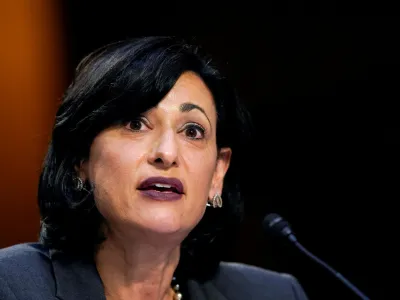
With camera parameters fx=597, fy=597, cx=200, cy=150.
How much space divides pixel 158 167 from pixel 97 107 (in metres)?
0.21

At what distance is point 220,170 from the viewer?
5.27 feet

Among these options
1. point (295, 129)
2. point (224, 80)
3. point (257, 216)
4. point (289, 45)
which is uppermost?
point (289, 45)

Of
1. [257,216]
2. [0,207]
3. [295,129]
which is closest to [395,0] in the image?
[295,129]

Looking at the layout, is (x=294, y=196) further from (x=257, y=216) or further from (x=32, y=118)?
(x=32, y=118)

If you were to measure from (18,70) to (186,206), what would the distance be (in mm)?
837

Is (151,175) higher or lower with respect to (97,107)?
lower

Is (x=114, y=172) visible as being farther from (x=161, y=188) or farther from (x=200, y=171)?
(x=200, y=171)

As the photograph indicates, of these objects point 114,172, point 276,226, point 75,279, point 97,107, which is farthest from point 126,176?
point 276,226

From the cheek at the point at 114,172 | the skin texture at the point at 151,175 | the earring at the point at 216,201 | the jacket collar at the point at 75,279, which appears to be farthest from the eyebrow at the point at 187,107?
the jacket collar at the point at 75,279

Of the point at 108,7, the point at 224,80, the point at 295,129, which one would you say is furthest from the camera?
the point at 295,129

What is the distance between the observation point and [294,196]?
2.26 meters

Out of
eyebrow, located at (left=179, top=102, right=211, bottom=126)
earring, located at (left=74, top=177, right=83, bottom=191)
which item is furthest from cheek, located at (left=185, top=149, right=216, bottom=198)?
earring, located at (left=74, top=177, right=83, bottom=191)

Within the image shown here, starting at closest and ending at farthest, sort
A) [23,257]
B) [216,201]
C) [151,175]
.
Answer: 1. [151,175]
2. [23,257]
3. [216,201]

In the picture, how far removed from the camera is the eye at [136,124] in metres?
1.33
